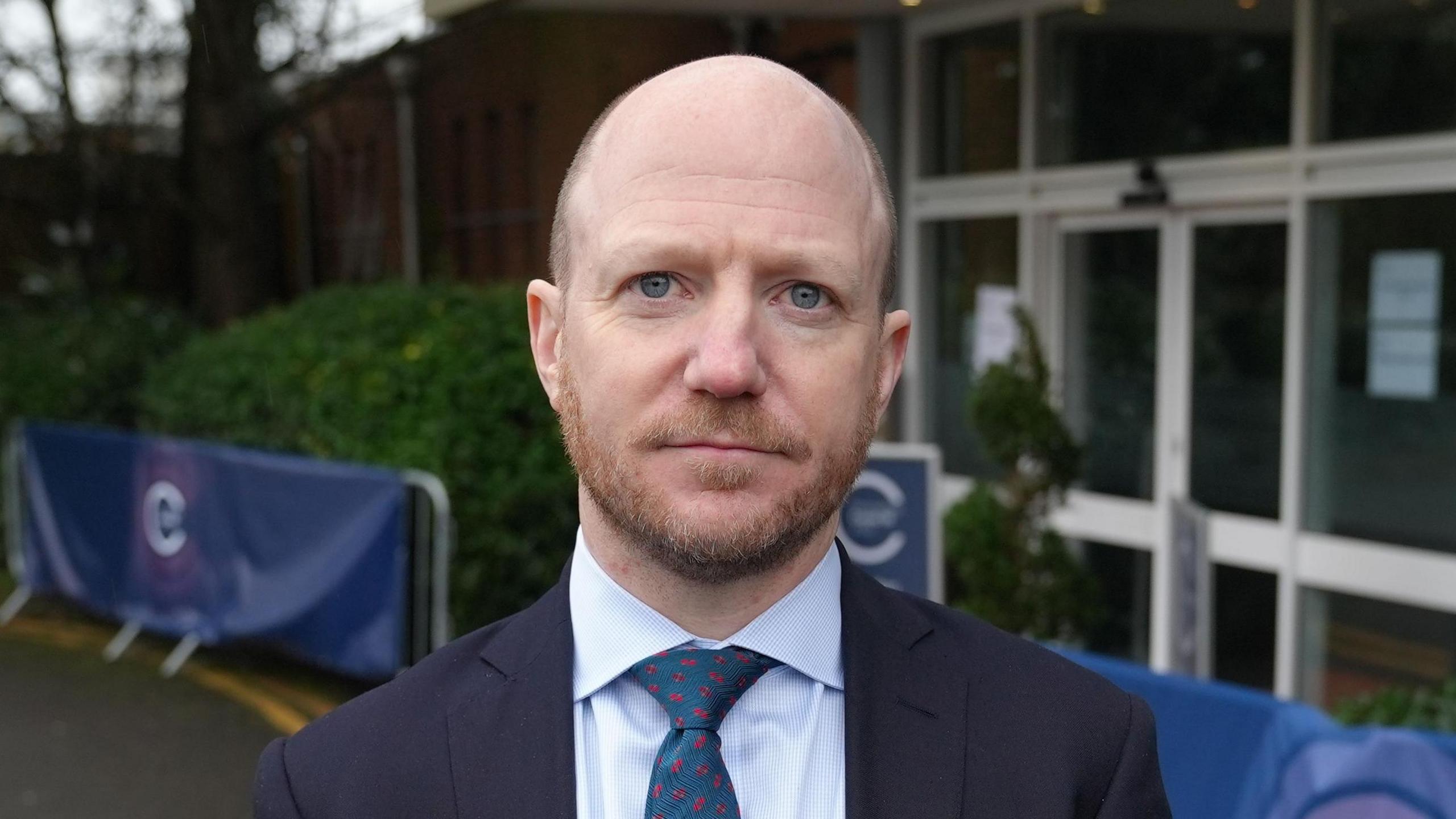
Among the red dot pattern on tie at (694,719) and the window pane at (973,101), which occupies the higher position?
the window pane at (973,101)

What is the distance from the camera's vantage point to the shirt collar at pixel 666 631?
1573mm

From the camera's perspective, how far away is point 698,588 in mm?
1548

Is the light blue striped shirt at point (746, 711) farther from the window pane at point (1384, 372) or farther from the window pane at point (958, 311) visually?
the window pane at point (958, 311)

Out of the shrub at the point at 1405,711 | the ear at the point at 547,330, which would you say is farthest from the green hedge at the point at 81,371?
the ear at the point at 547,330

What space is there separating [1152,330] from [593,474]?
20.6 feet

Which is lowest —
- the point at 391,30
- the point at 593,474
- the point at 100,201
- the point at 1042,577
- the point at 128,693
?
the point at 128,693

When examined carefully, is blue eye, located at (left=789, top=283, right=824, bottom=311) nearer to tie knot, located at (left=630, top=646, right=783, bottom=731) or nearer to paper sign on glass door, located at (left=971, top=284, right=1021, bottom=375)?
tie knot, located at (left=630, top=646, right=783, bottom=731)

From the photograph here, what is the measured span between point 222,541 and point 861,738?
6411 mm

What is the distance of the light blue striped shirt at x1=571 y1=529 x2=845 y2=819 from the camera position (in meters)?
1.55

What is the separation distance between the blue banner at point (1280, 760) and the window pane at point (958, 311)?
481cm

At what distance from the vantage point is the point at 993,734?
1592mm

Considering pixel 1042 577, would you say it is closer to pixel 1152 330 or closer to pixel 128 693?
pixel 1152 330

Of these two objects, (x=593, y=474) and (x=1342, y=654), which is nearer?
(x=593, y=474)

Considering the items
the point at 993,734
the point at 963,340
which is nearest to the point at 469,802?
the point at 993,734
